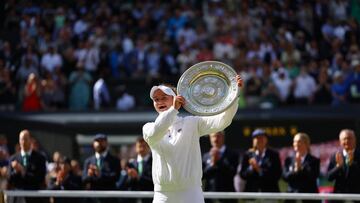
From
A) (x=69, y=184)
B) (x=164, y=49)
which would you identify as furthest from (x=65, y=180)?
(x=164, y=49)

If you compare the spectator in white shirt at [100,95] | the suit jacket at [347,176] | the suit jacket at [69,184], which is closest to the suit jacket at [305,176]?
the suit jacket at [347,176]

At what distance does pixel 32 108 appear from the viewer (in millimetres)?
23359

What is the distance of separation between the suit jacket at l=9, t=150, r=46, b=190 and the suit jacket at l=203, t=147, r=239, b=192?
2234 mm

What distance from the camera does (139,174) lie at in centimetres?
1538

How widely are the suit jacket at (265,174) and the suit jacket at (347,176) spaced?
96 centimetres

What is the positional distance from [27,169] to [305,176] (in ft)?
12.4

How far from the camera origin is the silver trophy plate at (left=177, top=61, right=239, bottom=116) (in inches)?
437

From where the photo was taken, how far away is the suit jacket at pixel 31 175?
15.5 metres

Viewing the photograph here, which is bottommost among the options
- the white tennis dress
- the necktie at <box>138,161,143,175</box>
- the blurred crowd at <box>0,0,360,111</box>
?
the white tennis dress

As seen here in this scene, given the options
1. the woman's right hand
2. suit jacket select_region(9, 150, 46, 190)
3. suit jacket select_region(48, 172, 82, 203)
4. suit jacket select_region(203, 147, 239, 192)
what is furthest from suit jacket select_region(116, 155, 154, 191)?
the woman's right hand

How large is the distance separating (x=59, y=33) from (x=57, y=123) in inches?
163

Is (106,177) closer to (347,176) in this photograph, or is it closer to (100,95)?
(347,176)

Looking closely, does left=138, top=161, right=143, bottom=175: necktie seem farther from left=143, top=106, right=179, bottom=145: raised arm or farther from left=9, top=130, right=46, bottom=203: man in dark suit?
left=143, top=106, right=179, bottom=145: raised arm

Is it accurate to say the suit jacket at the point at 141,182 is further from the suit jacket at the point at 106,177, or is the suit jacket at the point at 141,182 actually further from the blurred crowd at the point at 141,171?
the suit jacket at the point at 106,177
